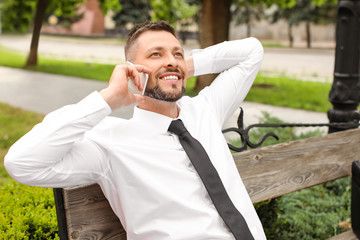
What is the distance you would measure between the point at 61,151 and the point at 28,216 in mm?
646

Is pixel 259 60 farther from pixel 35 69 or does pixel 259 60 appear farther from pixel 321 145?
pixel 35 69

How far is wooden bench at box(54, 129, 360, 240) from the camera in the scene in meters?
2.14

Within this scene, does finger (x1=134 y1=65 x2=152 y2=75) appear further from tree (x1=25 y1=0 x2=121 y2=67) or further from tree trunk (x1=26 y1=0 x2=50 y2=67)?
tree trunk (x1=26 y1=0 x2=50 y2=67)

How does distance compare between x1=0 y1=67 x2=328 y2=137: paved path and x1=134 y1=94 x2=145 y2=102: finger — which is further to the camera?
x1=0 y1=67 x2=328 y2=137: paved path

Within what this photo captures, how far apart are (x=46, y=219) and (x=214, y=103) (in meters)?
1.08

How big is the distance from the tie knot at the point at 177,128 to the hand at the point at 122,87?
0.68ft

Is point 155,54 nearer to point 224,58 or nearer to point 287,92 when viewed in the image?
point 224,58

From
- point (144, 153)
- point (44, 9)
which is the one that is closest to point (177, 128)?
point (144, 153)

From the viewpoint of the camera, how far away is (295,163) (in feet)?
10.4

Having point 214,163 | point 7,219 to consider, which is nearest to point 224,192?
point 214,163

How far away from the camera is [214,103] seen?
260cm

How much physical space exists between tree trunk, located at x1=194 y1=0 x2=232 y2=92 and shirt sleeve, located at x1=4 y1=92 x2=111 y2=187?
291 inches

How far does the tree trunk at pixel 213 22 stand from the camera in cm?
936

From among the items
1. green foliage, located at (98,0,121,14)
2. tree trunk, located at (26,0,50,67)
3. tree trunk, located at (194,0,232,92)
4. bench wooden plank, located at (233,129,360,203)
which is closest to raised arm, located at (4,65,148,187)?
bench wooden plank, located at (233,129,360,203)
